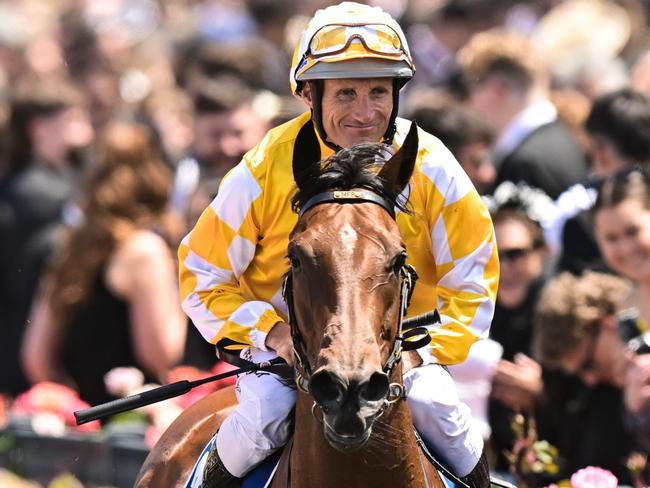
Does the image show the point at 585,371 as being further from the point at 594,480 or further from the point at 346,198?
the point at 346,198

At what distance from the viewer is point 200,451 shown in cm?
602

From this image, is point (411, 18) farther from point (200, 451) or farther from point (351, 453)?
point (351, 453)

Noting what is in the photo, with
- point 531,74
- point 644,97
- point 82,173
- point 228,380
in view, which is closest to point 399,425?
point 228,380

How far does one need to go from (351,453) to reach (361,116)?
3.93 ft

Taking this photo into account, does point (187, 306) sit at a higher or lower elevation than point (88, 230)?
higher

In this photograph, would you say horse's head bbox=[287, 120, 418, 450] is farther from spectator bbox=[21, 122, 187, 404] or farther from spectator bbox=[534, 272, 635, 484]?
spectator bbox=[21, 122, 187, 404]

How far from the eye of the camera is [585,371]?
7.21 metres

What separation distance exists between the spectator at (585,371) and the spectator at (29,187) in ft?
17.1

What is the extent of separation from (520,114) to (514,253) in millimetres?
2175

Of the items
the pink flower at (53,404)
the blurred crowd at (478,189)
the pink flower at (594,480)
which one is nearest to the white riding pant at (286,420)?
the pink flower at (594,480)

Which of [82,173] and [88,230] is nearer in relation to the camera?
[88,230]

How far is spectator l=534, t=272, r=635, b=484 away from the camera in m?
6.99

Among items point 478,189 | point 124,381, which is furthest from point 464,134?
point 124,381

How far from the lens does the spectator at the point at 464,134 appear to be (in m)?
9.00
